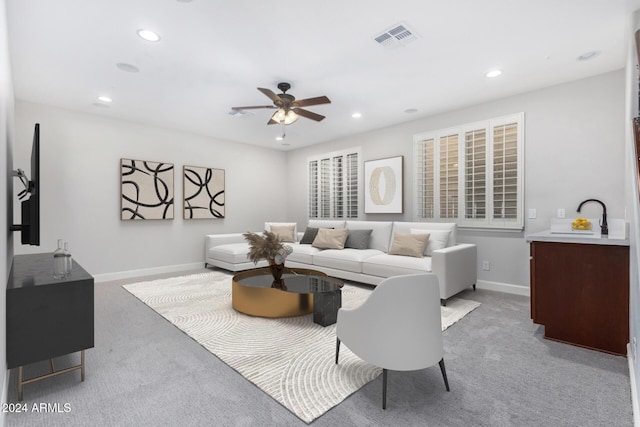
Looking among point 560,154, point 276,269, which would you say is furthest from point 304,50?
point 560,154

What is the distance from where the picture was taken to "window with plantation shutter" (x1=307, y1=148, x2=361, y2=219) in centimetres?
599

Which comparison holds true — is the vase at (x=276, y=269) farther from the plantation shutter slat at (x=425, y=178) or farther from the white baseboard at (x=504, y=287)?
the white baseboard at (x=504, y=287)

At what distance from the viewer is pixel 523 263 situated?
3971 mm

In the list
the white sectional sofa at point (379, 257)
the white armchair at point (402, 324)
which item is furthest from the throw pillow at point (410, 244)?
the white armchair at point (402, 324)

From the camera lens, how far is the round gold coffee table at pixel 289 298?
2.99m

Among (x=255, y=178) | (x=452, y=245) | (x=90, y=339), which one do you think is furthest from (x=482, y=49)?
(x=255, y=178)

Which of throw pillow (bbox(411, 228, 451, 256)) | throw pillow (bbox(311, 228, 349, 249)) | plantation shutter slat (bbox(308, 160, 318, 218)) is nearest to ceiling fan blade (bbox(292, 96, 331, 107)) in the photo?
throw pillow (bbox(411, 228, 451, 256))

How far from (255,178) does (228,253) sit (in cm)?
216

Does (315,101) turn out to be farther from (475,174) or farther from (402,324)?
(475,174)

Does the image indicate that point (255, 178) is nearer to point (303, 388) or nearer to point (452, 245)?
point (452, 245)

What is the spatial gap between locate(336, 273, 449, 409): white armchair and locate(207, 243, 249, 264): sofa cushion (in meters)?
3.59

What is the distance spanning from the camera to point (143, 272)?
5.18 meters

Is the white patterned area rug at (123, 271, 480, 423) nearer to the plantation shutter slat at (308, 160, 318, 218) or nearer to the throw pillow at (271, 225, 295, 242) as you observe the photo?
the throw pillow at (271, 225, 295, 242)

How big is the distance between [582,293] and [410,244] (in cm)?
191
